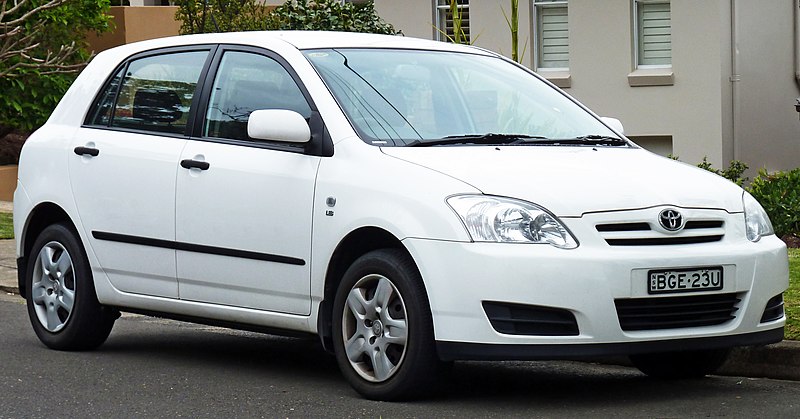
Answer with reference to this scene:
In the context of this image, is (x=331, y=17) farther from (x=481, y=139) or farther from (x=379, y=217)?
(x=379, y=217)

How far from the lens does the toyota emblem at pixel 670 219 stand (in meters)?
6.52

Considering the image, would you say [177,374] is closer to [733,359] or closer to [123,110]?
[123,110]

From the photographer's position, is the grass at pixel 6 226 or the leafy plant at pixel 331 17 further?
the grass at pixel 6 226

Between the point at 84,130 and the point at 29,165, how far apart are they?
499 mm

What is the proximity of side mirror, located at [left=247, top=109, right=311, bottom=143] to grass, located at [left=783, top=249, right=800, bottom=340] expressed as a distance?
8.64ft

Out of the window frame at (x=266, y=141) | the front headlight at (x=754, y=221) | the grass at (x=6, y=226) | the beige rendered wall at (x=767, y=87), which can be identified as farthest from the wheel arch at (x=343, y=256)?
the beige rendered wall at (x=767, y=87)

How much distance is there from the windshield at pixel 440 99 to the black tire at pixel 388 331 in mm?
654

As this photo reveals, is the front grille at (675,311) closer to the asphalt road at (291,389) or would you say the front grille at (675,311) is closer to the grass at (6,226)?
the asphalt road at (291,389)

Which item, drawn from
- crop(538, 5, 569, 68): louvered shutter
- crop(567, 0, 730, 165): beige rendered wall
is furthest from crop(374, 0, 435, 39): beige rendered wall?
crop(567, 0, 730, 165): beige rendered wall

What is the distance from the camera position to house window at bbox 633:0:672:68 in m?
19.5

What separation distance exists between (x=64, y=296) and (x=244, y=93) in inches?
69.4

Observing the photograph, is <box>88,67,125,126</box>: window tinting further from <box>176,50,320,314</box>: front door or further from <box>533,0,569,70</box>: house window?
<box>533,0,569,70</box>: house window

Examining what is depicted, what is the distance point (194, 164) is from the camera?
773 centimetres

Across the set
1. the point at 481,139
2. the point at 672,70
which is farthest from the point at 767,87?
the point at 481,139
